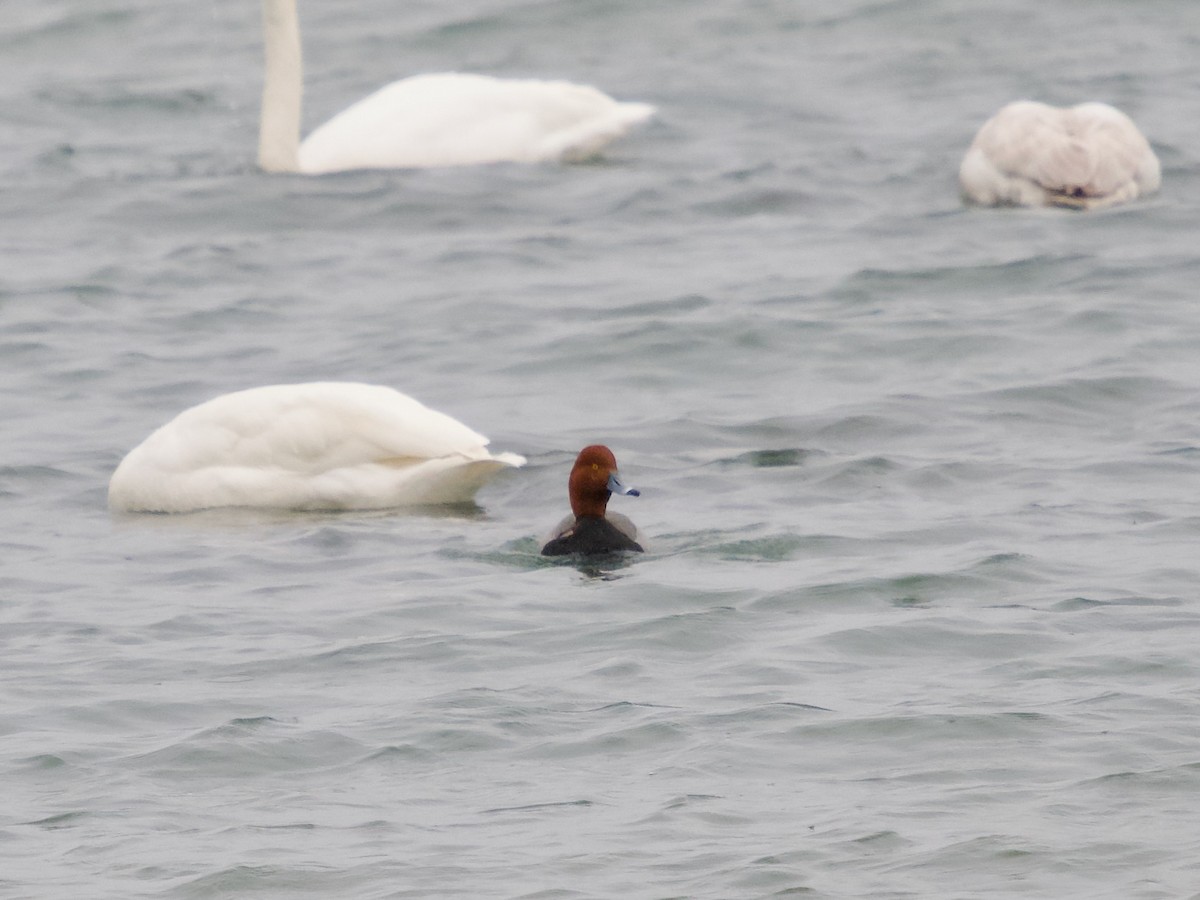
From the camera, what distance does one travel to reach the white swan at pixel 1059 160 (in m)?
15.7

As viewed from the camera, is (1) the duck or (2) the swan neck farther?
(2) the swan neck

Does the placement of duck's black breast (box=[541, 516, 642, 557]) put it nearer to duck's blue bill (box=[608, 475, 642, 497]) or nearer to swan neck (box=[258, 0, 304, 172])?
duck's blue bill (box=[608, 475, 642, 497])

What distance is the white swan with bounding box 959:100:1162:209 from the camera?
1566 cm

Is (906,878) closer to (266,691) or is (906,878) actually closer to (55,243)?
(266,691)

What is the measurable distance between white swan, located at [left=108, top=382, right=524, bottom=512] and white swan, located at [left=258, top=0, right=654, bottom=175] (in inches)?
281

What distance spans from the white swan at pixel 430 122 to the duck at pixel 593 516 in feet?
27.0

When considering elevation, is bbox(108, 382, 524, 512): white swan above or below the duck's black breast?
above

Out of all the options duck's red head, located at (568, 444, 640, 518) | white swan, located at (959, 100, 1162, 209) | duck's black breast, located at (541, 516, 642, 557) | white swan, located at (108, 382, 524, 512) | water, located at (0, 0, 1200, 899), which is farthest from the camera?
white swan, located at (959, 100, 1162, 209)

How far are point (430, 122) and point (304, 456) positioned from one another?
757cm

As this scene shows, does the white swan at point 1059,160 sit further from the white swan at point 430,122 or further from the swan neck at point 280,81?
the swan neck at point 280,81

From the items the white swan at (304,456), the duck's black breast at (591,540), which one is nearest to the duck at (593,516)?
the duck's black breast at (591,540)

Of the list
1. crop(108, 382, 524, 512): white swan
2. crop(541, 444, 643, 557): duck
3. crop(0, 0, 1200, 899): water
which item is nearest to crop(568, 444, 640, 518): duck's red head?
crop(541, 444, 643, 557): duck

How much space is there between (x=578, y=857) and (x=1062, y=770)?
1.34 m

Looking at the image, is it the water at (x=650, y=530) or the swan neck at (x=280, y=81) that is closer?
the water at (x=650, y=530)
